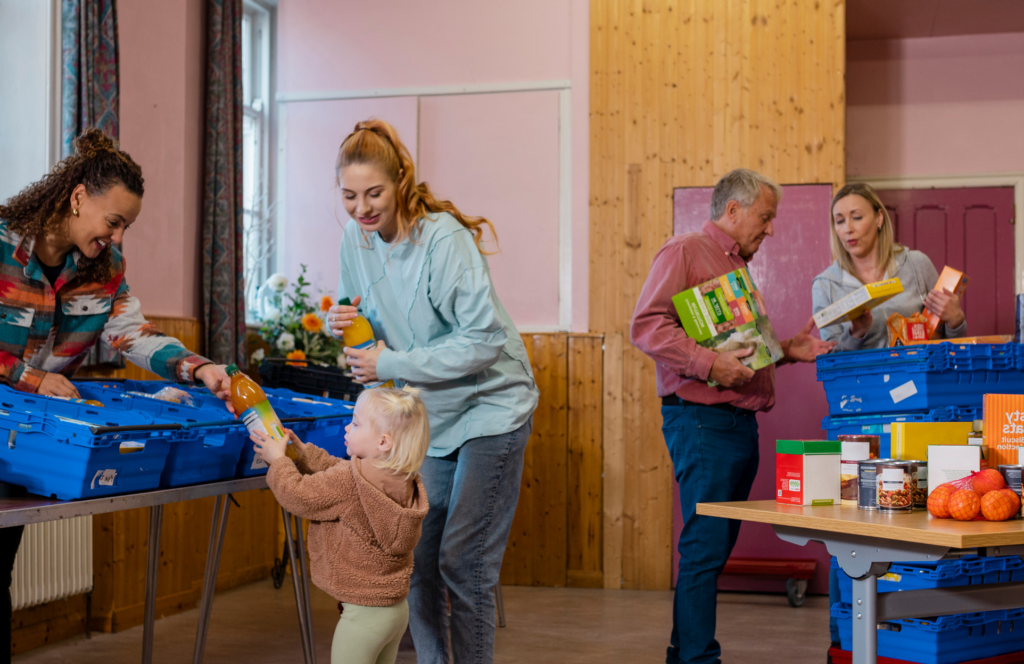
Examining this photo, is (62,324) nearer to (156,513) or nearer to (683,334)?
(156,513)

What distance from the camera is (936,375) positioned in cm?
249

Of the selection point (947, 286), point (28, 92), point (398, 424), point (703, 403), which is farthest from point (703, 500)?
point (28, 92)

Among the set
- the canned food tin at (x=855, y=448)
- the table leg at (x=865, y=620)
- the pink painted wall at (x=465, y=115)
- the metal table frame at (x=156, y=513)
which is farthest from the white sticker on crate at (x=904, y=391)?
the pink painted wall at (x=465, y=115)

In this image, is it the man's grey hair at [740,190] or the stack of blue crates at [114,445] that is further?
the man's grey hair at [740,190]

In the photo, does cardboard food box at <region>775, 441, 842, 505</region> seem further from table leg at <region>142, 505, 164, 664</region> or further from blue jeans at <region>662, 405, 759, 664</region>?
table leg at <region>142, 505, 164, 664</region>

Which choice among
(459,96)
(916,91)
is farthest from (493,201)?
(916,91)

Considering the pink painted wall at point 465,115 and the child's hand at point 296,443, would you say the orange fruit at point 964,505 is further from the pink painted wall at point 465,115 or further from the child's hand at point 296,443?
the pink painted wall at point 465,115

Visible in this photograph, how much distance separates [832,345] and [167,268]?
9.88 feet

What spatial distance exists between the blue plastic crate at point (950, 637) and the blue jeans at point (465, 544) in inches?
46.5

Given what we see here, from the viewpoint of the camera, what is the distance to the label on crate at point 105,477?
1909 millimetres

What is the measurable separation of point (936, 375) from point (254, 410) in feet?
5.83

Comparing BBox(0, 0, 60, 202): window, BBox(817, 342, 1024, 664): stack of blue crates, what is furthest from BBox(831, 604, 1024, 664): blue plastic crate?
BBox(0, 0, 60, 202): window

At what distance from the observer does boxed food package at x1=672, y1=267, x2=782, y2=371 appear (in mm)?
2744

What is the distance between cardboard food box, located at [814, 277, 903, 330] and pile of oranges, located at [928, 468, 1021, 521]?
3.03ft
